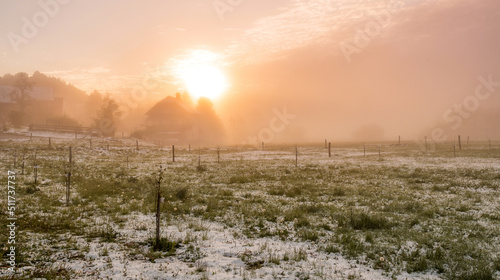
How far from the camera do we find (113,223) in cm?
934

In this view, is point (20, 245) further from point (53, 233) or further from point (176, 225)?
point (176, 225)

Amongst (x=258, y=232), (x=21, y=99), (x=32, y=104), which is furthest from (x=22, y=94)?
(x=258, y=232)

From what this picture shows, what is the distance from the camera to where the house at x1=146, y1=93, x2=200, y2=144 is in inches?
2859

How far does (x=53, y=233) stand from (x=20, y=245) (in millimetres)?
1082

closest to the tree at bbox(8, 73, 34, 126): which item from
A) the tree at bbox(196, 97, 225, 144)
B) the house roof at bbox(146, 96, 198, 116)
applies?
the house roof at bbox(146, 96, 198, 116)

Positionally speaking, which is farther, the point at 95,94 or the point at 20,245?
the point at 95,94

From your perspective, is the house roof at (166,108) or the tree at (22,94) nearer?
the house roof at (166,108)

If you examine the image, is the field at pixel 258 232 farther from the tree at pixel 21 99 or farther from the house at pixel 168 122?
the tree at pixel 21 99

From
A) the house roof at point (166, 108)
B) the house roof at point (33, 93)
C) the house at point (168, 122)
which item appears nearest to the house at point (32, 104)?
the house roof at point (33, 93)

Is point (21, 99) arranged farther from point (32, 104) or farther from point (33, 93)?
point (33, 93)

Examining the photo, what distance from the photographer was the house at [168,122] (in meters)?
72.6

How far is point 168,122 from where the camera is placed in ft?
243

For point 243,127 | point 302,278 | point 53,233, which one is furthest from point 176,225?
point 243,127

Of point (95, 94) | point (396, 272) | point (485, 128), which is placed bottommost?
point (396, 272)
